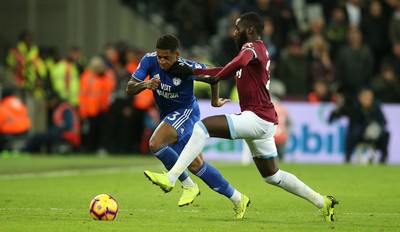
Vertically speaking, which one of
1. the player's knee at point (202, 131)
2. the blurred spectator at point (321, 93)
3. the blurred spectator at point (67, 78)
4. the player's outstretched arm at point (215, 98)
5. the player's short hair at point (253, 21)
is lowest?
the blurred spectator at point (67, 78)

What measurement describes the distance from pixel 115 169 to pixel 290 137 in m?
4.45

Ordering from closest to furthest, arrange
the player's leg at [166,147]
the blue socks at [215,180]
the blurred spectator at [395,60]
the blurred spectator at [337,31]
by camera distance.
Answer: the blue socks at [215,180]
the player's leg at [166,147]
the blurred spectator at [395,60]
the blurred spectator at [337,31]

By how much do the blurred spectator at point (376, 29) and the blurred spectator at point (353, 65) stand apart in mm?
690

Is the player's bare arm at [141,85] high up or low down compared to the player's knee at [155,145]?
up

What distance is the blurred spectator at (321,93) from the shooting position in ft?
75.1

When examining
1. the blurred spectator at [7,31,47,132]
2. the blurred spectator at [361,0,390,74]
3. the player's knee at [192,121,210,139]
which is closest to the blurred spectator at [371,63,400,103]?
the blurred spectator at [361,0,390,74]

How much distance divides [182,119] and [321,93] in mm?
11593

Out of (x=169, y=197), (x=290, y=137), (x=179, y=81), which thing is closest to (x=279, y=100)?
(x=290, y=137)

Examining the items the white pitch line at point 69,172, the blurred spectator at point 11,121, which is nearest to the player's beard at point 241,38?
the white pitch line at point 69,172

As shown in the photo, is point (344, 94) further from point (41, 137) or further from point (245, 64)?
point (245, 64)

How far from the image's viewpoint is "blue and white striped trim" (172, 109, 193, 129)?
1159 centimetres

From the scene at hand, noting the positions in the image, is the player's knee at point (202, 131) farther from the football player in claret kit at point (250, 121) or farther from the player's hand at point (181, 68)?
the player's hand at point (181, 68)

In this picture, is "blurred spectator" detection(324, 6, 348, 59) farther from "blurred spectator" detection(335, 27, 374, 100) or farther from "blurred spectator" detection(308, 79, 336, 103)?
"blurred spectator" detection(308, 79, 336, 103)

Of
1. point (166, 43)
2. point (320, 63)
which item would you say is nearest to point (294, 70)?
point (320, 63)
